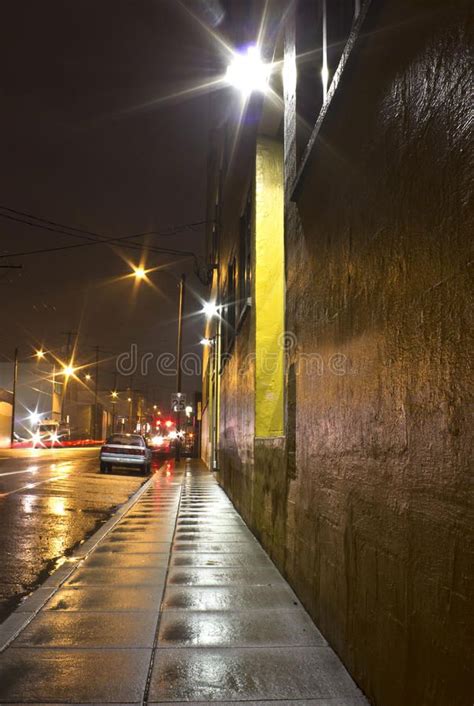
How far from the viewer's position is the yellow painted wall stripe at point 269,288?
923cm

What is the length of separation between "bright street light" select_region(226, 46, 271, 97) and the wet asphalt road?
6770 millimetres

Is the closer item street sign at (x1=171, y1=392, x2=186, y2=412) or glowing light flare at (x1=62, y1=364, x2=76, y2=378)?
street sign at (x1=171, y1=392, x2=186, y2=412)

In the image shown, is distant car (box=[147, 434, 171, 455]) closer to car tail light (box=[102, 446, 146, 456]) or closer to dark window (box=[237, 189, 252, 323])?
car tail light (box=[102, 446, 146, 456])

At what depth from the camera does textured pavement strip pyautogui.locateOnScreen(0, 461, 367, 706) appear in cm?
374

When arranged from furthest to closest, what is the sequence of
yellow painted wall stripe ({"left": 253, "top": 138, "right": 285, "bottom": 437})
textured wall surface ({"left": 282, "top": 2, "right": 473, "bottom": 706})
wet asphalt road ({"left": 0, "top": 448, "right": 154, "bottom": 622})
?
1. yellow painted wall stripe ({"left": 253, "top": 138, "right": 285, "bottom": 437})
2. wet asphalt road ({"left": 0, "top": 448, "right": 154, "bottom": 622})
3. textured wall surface ({"left": 282, "top": 2, "right": 473, "bottom": 706})

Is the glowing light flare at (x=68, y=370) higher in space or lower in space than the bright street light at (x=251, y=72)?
higher

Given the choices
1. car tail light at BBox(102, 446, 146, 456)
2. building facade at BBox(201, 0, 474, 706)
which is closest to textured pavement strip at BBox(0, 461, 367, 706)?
building facade at BBox(201, 0, 474, 706)

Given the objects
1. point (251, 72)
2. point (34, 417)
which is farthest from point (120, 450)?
point (34, 417)

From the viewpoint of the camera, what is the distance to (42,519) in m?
11.7

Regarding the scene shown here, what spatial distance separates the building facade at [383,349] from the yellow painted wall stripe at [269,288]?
2.37 meters

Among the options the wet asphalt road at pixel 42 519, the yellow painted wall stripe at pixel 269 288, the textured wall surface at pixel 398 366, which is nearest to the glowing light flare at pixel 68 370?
the wet asphalt road at pixel 42 519

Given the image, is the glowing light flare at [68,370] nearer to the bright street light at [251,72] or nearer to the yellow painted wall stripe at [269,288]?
the yellow painted wall stripe at [269,288]

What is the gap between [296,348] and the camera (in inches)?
247

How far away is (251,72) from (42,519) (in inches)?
325
